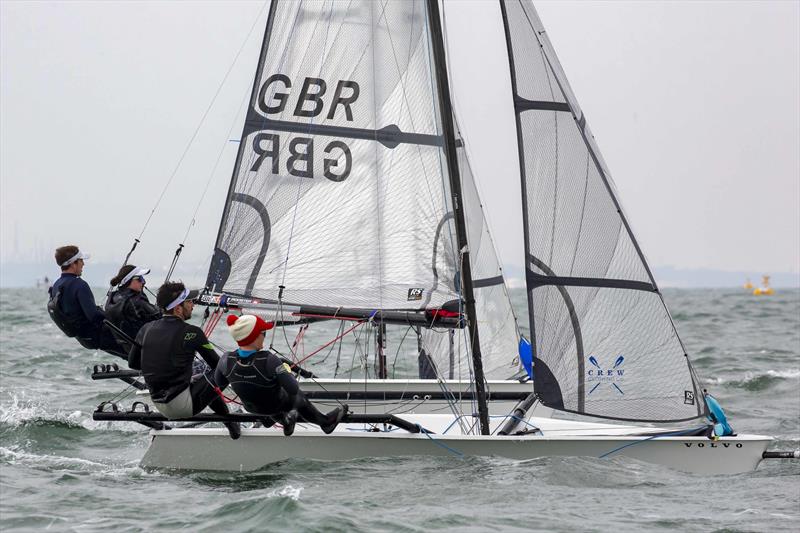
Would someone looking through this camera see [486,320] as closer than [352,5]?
No

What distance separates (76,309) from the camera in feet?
33.5

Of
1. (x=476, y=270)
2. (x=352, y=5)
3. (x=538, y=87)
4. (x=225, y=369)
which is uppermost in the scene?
(x=352, y=5)

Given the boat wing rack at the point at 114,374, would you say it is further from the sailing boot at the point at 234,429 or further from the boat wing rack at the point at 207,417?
the sailing boot at the point at 234,429

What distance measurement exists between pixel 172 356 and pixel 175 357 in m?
0.03

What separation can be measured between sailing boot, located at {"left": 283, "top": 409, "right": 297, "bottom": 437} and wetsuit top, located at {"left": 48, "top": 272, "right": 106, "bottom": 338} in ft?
7.53

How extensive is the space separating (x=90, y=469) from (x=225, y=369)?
1757 mm

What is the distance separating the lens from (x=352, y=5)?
37.0 feet

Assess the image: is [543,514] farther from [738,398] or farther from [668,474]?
[738,398]

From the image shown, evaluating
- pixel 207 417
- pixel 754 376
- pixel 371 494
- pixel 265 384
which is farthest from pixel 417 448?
pixel 754 376

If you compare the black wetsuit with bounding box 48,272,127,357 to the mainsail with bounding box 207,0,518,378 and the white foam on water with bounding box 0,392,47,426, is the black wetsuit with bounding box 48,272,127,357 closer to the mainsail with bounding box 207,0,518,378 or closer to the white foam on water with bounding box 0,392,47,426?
the mainsail with bounding box 207,0,518,378

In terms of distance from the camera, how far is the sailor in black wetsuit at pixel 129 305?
10.1m

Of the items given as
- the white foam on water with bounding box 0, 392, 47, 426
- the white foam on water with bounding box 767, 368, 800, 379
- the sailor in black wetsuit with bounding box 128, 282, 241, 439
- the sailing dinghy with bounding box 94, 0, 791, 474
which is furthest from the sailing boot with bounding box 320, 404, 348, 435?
the white foam on water with bounding box 767, 368, 800, 379

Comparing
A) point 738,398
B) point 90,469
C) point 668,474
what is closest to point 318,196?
point 90,469

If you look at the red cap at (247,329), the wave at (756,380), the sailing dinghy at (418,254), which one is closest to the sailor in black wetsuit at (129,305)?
the sailing dinghy at (418,254)
